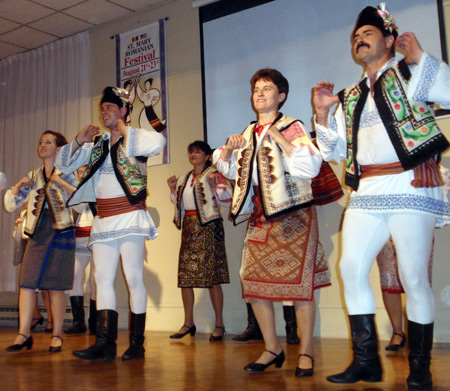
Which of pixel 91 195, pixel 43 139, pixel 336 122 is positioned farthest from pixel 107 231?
pixel 336 122

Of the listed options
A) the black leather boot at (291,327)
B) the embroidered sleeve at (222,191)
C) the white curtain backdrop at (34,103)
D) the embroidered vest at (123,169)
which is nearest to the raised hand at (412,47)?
the embroidered vest at (123,169)

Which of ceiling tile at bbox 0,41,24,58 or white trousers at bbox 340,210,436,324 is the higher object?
ceiling tile at bbox 0,41,24,58

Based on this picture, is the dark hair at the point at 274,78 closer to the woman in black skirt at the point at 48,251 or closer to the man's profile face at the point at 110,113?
the man's profile face at the point at 110,113

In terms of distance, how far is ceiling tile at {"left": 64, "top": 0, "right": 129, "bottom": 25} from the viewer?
5.73 meters

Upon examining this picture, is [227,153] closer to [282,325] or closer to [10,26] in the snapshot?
[282,325]

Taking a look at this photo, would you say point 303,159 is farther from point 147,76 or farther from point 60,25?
point 60,25

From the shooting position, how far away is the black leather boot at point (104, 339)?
311 cm

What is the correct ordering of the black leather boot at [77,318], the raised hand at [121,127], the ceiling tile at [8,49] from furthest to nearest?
1. the ceiling tile at [8,49]
2. the black leather boot at [77,318]
3. the raised hand at [121,127]

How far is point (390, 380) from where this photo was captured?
2.35 m

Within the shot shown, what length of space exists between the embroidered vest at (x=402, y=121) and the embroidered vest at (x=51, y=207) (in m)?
2.13

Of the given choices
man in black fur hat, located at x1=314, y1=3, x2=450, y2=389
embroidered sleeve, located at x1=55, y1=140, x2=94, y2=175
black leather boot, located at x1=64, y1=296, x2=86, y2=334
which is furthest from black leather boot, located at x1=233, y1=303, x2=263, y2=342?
man in black fur hat, located at x1=314, y1=3, x2=450, y2=389

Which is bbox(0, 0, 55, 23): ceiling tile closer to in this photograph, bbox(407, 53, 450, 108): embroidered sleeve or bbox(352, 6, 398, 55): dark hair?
bbox(352, 6, 398, 55): dark hair

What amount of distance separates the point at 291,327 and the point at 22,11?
4.30 meters

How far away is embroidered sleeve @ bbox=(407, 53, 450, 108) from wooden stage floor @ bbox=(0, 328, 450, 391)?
43.6 inches
